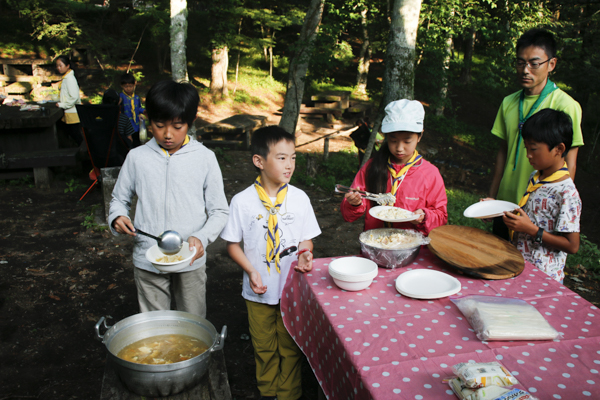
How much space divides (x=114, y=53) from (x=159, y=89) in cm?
1670

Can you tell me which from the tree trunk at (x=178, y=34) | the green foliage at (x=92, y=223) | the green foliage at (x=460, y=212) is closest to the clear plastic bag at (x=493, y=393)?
the green foliage at (x=460, y=212)

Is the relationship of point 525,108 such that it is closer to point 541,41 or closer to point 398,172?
point 541,41

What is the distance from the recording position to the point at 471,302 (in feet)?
5.81

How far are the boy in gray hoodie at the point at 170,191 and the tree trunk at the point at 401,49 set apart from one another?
16.2 feet

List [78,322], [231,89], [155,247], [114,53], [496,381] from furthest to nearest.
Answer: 1. [231,89]
2. [114,53]
3. [78,322]
4. [155,247]
5. [496,381]

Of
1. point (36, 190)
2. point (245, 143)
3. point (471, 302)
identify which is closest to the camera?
point (471, 302)

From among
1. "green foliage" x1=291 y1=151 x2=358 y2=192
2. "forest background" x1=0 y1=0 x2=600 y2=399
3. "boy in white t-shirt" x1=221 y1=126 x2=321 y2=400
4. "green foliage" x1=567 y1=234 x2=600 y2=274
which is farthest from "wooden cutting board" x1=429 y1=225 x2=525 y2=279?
"green foliage" x1=291 y1=151 x2=358 y2=192

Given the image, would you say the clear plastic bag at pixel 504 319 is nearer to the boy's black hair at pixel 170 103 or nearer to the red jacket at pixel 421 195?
the red jacket at pixel 421 195

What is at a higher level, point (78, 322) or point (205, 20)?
point (205, 20)

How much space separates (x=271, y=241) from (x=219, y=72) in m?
15.2

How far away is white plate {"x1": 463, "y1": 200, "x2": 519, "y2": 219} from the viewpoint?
2486mm

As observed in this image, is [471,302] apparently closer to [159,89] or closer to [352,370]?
[352,370]

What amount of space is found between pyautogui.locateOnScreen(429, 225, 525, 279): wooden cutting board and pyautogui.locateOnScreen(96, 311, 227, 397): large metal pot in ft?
4.18

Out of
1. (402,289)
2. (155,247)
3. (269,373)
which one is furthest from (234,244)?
(402,289)
